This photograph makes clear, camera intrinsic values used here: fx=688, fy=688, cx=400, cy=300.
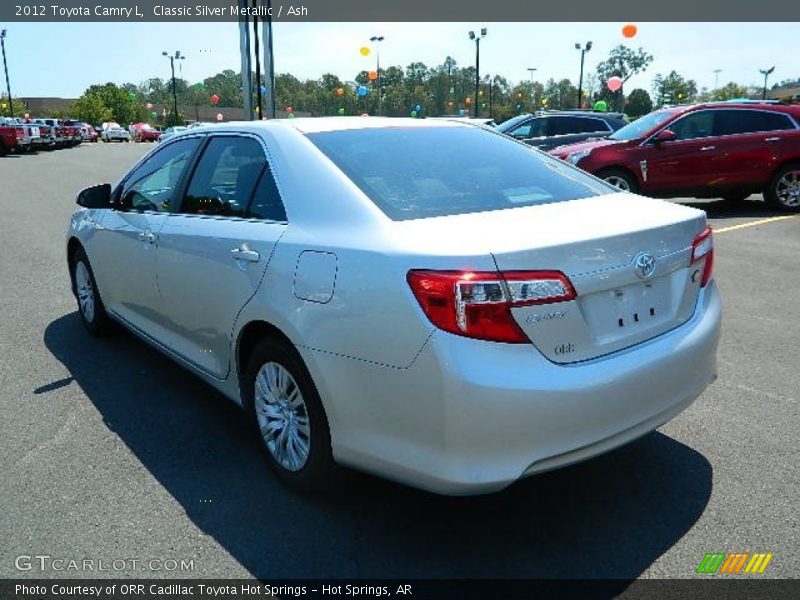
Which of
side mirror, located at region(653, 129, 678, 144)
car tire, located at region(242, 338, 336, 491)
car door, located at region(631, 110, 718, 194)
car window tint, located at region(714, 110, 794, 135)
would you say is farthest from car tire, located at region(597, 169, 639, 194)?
car tire, located at region(242, 338, 336, 491)

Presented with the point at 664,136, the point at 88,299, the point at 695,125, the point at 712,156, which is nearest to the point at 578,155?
the point at 664,136

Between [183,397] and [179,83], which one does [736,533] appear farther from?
[179,83]

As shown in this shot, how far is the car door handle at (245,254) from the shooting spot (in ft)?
10.2

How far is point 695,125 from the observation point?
1149 centimetres

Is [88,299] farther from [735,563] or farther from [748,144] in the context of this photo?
[748,144]

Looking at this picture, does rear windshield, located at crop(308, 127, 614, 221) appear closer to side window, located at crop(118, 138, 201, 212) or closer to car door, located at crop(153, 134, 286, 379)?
car door, located at crop(153, 134, 286, 379)

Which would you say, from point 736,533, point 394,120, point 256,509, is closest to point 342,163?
point 394,120

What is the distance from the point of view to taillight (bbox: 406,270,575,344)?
2318 mm

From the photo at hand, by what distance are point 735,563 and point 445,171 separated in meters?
1.99

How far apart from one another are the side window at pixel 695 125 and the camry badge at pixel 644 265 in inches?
390

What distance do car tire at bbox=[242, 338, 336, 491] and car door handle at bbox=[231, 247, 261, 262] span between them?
1.24ft

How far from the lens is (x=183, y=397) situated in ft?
14.0

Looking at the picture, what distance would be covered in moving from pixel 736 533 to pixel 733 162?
9.95m

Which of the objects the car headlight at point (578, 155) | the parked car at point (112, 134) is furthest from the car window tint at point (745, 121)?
the parked car at point (112, 134)
